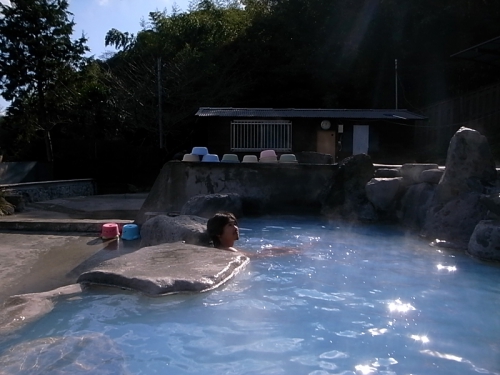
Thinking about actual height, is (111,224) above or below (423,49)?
below

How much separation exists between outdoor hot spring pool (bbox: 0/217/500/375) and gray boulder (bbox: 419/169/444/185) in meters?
2.15

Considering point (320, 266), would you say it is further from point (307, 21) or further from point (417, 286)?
point (307, 21)

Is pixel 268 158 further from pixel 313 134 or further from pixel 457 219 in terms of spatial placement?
pixel 313 134

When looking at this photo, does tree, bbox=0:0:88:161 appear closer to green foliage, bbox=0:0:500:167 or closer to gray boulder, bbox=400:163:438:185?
green foliage, bbox=0:0:500:167

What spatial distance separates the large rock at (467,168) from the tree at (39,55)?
18.0 meters

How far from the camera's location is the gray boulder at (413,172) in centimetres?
732

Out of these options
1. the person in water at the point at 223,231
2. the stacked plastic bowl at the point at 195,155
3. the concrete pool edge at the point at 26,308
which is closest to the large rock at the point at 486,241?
the person in water at the point at 223,231

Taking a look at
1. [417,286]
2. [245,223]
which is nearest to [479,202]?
[417,286]

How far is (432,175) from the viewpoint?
699cm

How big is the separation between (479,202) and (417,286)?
2.14 meters

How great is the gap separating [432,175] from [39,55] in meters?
18.2

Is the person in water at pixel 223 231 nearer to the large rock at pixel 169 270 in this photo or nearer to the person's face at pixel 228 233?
the person's face at pixel 228 233

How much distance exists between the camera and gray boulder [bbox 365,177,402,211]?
7.41m

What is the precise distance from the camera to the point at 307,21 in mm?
23422
